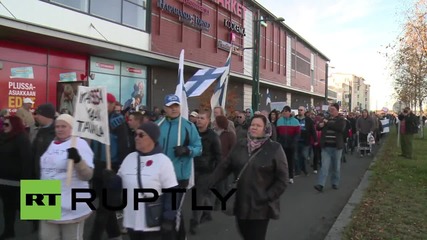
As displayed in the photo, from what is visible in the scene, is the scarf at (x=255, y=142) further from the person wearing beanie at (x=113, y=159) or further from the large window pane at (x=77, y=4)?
the large window pane at (x=77, y=4)

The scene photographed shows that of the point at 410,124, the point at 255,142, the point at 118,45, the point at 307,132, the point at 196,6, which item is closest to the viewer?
the point at 255,142

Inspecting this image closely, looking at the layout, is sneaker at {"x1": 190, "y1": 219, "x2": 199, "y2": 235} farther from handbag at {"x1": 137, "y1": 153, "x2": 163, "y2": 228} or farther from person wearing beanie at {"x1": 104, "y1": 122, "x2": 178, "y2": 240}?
handbag at {"x1": 137, "y1": 153, "x2": 163, "y2": 228}

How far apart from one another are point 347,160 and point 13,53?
42.2ft

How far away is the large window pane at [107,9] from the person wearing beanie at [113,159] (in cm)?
1326

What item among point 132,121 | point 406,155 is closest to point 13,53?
point 132,121

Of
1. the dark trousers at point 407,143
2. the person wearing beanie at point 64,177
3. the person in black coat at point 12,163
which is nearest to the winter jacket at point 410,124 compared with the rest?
the dark trousers at point 407,143

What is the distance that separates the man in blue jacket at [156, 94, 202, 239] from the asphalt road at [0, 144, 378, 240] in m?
1.16

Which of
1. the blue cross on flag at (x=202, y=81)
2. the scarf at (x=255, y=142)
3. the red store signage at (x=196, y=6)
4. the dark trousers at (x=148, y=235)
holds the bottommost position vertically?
the dark trousers at (x=148, y=235)

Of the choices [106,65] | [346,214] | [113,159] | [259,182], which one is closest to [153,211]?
[259,182]

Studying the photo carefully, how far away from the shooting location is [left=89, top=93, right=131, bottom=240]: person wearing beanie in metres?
5.12

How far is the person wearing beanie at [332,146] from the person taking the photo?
33.1 feet

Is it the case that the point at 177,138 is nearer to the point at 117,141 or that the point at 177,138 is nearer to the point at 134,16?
the point at 117,141

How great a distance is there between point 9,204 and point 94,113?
2.60 metres

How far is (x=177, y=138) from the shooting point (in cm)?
558
